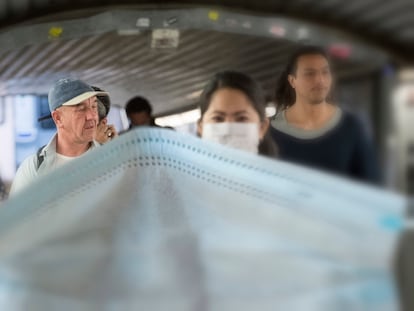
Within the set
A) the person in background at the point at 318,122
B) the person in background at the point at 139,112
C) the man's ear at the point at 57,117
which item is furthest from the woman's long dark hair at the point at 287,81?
the man's ear at the point at 57,117

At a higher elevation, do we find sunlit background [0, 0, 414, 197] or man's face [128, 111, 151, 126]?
sunlit background [0, 0, 414, 197]

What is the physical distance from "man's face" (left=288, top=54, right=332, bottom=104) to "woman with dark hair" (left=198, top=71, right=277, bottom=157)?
1.5 inches

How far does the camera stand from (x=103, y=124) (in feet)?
2.11

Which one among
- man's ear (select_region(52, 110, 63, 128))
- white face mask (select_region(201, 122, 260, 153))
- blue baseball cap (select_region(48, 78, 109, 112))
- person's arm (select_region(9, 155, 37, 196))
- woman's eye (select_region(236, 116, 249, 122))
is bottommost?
person's arm (select_region(9, 155, 37, 196))

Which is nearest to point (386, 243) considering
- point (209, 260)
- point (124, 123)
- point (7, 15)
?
point (209, 260)

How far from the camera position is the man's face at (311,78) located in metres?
0.60

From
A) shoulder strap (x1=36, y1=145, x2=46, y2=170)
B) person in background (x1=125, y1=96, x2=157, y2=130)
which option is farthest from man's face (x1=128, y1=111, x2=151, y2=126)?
shoulder strap (x1=36, y1=145, x2=46, y2=170)

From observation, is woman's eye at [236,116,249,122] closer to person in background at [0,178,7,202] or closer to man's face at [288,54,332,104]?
man's face at [288,54,332,104]

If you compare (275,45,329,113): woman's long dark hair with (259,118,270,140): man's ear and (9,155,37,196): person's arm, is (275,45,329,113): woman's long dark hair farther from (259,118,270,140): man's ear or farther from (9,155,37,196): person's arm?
(9,155,37,196): person's arm

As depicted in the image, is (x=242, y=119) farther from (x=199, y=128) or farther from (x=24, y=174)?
(x=24, y=174)

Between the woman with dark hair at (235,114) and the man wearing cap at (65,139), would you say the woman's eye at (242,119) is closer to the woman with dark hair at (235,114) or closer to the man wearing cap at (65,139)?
the woman with dark hair at (235,114)

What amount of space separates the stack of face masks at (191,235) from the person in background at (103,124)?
0.05ft

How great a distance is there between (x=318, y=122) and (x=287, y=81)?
53 mm

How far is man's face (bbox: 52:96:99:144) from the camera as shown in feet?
2.13
